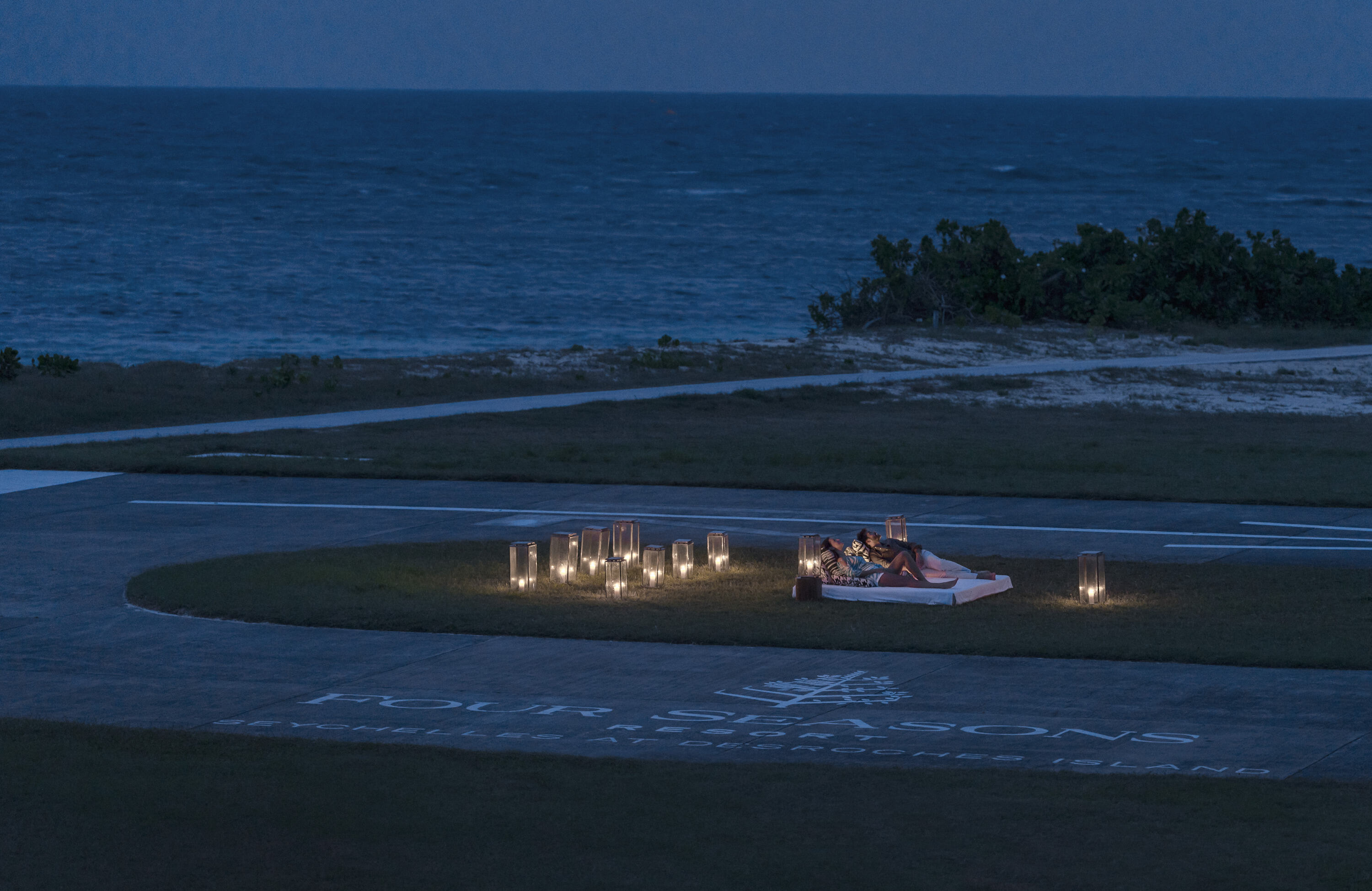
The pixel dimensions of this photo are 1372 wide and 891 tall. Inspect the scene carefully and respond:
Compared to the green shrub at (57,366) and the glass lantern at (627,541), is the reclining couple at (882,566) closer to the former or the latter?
the glass lantern at (627,541)

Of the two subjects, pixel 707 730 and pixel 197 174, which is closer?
pixel 707 730

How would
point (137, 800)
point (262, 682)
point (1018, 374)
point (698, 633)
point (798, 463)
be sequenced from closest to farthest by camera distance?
point (137, 800)
point (262, 682)
point (698, 633)
point (798, 463)
point (1018, 374)

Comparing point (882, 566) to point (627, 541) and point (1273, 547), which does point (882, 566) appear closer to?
point (627, 541)

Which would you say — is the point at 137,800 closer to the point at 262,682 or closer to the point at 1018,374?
the point at 262,682

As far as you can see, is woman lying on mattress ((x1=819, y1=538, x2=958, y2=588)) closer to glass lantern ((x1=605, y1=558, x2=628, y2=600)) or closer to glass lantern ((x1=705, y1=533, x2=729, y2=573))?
glass lantern ((x1=705, y1=533, x2=729, y2=573))

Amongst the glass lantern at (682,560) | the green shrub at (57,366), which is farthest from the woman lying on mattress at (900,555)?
the green shrub at (57,366)

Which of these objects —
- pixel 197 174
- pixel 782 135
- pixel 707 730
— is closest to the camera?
pixel 707 730

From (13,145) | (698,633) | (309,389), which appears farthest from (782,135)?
(698,633)
